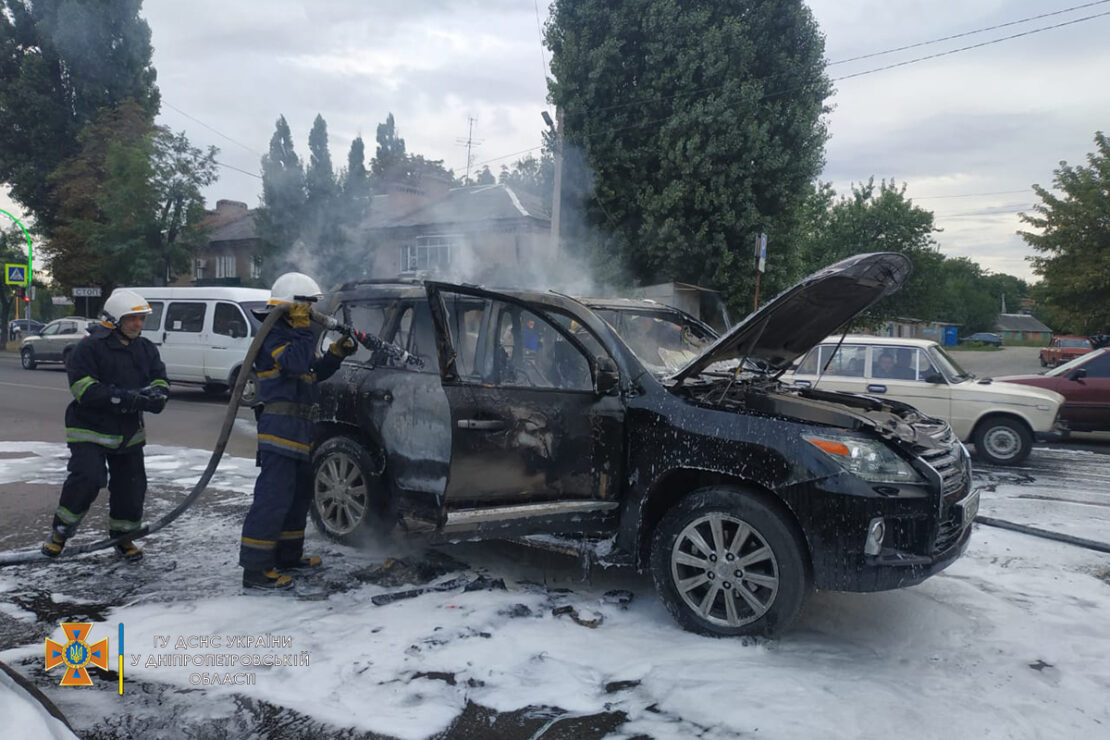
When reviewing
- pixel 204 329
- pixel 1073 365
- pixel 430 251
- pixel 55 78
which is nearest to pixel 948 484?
pixel 1073 365

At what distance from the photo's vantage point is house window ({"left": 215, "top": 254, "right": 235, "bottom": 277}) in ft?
138

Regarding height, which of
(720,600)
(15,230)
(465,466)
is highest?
(15,230)

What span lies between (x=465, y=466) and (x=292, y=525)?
1364 mm

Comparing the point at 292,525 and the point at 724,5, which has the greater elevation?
the point at 724,5

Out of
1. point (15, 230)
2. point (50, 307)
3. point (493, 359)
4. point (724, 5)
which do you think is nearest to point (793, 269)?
point (724, 5)

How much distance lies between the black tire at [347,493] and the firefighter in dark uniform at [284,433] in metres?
0.39

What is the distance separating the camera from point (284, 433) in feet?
15.4

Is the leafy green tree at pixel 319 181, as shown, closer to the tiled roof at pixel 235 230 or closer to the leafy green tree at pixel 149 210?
the leafy green tree at pixel 149 210

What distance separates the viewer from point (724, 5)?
58.1ft

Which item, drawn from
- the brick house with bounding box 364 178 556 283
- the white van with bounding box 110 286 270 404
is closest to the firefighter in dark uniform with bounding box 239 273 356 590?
the white van with bounding box 110 286 270 404

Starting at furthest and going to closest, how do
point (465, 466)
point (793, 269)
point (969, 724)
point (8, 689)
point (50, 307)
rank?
point (50, 307)
point (793, 269)
point (465, 466)
point (969, 724)
point (8, 689)

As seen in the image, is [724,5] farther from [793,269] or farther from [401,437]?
[401,437]

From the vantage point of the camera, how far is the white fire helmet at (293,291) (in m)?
4.78

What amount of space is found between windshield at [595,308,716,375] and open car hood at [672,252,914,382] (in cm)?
48
